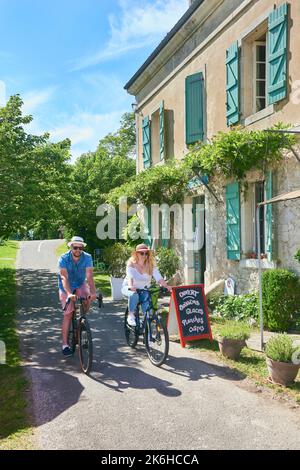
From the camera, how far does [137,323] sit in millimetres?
6445

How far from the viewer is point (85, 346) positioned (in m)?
5.71

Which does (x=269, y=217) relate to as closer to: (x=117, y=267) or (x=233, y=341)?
(x=233, y=341)

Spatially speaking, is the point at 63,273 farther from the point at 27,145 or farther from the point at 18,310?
the point at 27,145

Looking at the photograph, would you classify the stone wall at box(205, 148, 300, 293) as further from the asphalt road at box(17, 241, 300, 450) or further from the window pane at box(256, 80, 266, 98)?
the asphalt road at box(17, 241, 300, 450)

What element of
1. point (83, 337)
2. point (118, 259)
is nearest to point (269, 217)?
point (83, 337)

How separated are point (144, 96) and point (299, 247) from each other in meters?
10.2

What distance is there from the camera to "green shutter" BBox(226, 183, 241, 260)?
9445 mm

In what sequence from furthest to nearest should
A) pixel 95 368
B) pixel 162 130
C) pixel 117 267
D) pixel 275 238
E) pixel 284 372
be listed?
1. pixel 162 130
2. pixel 117 267
3. pixel 275 238
4. pixel 95 368
5. pixel 284 372

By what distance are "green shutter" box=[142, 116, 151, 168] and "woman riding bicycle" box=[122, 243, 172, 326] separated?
9.21 m

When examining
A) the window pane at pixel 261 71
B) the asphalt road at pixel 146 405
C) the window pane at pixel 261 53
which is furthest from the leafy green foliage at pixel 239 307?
the window pane at pixel 261 53

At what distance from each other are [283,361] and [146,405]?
5.71 ft

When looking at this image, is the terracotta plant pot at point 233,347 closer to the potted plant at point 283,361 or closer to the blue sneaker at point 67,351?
the potted plant at point 283,361

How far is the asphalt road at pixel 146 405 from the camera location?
3760mm
